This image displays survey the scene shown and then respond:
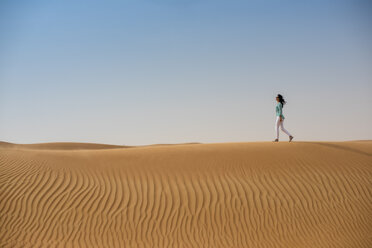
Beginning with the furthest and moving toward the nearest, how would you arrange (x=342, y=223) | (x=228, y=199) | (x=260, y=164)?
(x=260, y=164)
(x=228, y=199)
(x=342, y=223)

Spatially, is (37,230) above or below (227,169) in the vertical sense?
below

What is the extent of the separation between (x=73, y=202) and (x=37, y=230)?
4.19 feet

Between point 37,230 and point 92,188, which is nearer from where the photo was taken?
point 37,230

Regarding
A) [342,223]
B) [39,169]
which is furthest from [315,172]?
[39,169]

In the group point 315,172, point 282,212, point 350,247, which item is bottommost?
point 350,247

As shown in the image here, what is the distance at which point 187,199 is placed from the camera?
10.2m

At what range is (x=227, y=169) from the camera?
12.1 metres

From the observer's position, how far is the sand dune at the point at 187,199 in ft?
29.0

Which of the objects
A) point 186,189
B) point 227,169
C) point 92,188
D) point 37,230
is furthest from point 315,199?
point 37,230

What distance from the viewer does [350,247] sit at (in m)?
8.80

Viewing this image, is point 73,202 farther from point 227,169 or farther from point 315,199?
point 315,199

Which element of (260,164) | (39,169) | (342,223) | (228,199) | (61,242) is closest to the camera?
(61,242)

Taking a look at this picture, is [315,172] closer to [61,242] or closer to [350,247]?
[350,247]

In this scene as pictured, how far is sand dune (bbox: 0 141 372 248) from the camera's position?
29.0ft
